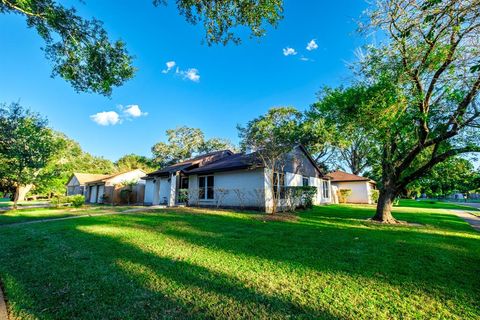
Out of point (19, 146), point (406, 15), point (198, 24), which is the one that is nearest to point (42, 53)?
point (198, 24)

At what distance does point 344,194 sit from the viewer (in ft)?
86.4

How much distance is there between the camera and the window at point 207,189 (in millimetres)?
16625

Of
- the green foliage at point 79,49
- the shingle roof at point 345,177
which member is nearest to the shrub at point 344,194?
the shingle roof at point 345,177

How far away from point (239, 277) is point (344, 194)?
2591 cm

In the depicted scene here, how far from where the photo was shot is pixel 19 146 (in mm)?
15672

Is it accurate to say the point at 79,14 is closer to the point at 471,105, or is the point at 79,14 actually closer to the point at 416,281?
the point at 416,281

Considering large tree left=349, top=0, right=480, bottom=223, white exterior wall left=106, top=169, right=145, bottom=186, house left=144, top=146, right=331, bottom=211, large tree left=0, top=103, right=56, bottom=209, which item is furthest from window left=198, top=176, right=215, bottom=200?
large tree left=0, top=103, right=56, bottom=209

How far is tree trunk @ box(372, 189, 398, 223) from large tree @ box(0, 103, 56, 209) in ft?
73.6

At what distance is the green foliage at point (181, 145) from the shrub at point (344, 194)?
22.9 m

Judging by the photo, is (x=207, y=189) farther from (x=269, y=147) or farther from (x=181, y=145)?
(x=181, y=145)

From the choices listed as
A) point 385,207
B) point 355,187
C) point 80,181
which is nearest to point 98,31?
point 385,207

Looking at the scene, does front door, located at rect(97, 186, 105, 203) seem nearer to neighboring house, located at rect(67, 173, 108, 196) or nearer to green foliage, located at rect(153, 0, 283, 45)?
neighboring house, located at rect(67, 173, 108, 196)

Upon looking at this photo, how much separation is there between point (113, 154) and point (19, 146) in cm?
4378

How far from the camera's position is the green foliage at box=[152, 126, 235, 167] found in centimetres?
4234
